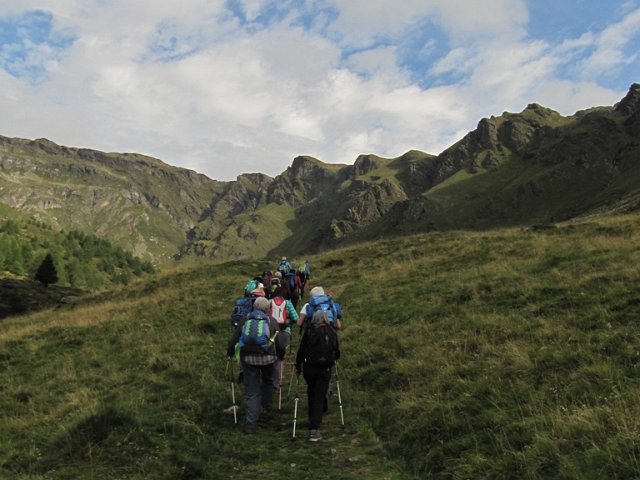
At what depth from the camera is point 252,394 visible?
1022cm

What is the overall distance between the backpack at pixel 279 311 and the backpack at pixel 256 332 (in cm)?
234

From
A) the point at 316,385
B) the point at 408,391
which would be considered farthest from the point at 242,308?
the point at 408,391

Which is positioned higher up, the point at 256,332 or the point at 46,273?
the point at 46,273

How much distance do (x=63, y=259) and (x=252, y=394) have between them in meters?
173

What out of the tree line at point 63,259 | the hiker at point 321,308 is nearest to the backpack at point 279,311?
the hiker at point 321,308

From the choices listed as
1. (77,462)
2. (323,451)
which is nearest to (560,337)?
(323,451)

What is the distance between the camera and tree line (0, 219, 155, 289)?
422 ft

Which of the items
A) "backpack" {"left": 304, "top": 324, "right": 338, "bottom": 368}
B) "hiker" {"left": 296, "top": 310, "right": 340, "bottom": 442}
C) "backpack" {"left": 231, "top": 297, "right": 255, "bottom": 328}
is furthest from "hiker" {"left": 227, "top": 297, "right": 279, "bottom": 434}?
"backpack" {"left": 231, "top": 297, "right": 255, "bottom": 328}

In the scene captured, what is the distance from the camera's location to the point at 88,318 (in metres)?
25.0

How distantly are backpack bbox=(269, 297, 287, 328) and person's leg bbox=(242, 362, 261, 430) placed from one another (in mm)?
2526

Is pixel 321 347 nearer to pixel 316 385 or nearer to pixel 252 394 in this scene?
pixel 316 385

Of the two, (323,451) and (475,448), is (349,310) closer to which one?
(323,451)

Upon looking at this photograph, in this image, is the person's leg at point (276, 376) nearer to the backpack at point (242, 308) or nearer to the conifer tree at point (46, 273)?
the backpack at point (242, 308)

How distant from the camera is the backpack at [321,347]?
9609 millimetres
